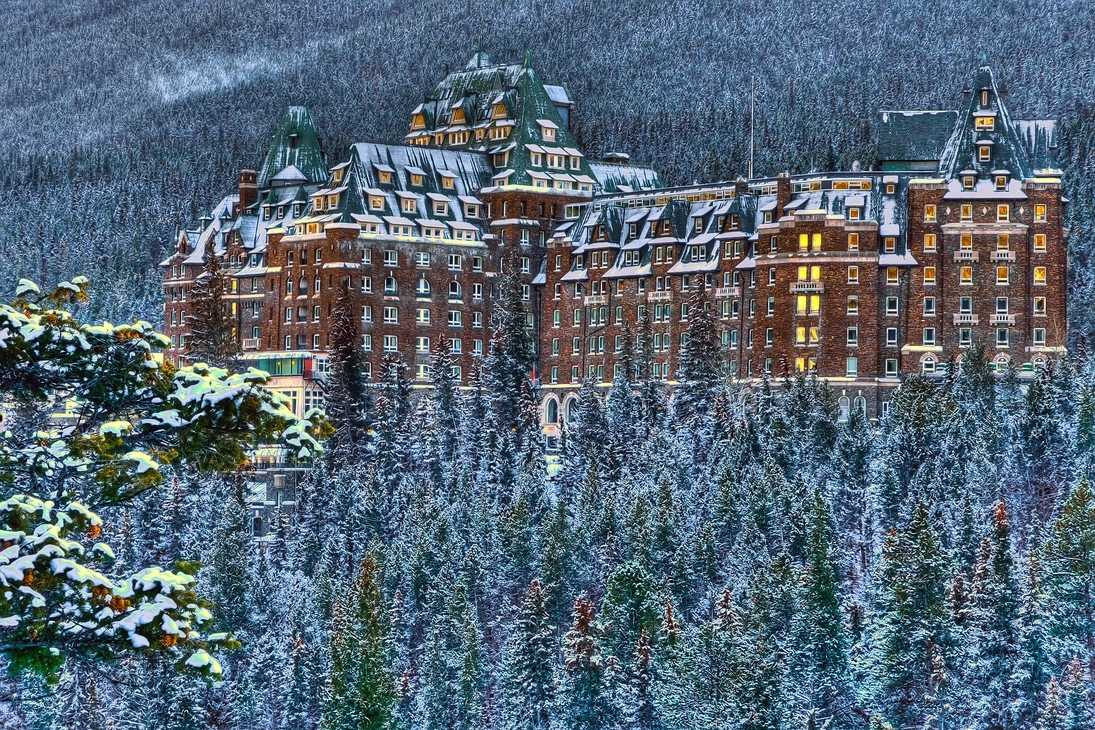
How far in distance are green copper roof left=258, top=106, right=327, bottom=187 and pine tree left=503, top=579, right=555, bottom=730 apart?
8065 centimetres

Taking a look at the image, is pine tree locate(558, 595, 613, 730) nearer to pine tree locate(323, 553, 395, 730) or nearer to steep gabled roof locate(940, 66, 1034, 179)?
pine tree locate(323, 553, 395, 730)

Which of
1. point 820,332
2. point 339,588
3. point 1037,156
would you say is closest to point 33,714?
point 339,588

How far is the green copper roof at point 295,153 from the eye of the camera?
162250mm

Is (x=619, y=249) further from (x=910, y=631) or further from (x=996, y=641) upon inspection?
(x=996, y=641)

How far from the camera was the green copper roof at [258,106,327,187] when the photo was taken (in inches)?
6388

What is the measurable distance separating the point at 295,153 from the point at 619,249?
37269 mm

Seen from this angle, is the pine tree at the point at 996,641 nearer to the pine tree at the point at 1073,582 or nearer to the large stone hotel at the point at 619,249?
the pine tree at the point at 1073,582

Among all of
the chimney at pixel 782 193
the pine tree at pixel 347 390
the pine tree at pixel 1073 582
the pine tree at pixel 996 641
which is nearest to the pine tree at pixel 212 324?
the pine tree at pixel 347 390

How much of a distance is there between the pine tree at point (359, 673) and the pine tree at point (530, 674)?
18.7 ft

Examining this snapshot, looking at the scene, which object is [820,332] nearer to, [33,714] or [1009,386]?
[1009,386]

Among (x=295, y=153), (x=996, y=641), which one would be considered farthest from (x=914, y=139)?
(x=996, y=641)

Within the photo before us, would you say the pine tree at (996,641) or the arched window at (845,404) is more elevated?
the arched window at (845,404)

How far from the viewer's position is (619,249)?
141375mm

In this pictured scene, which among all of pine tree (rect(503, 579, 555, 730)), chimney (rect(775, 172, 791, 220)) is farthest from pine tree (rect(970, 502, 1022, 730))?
chimney (rect(775, 172, 791, 220))
